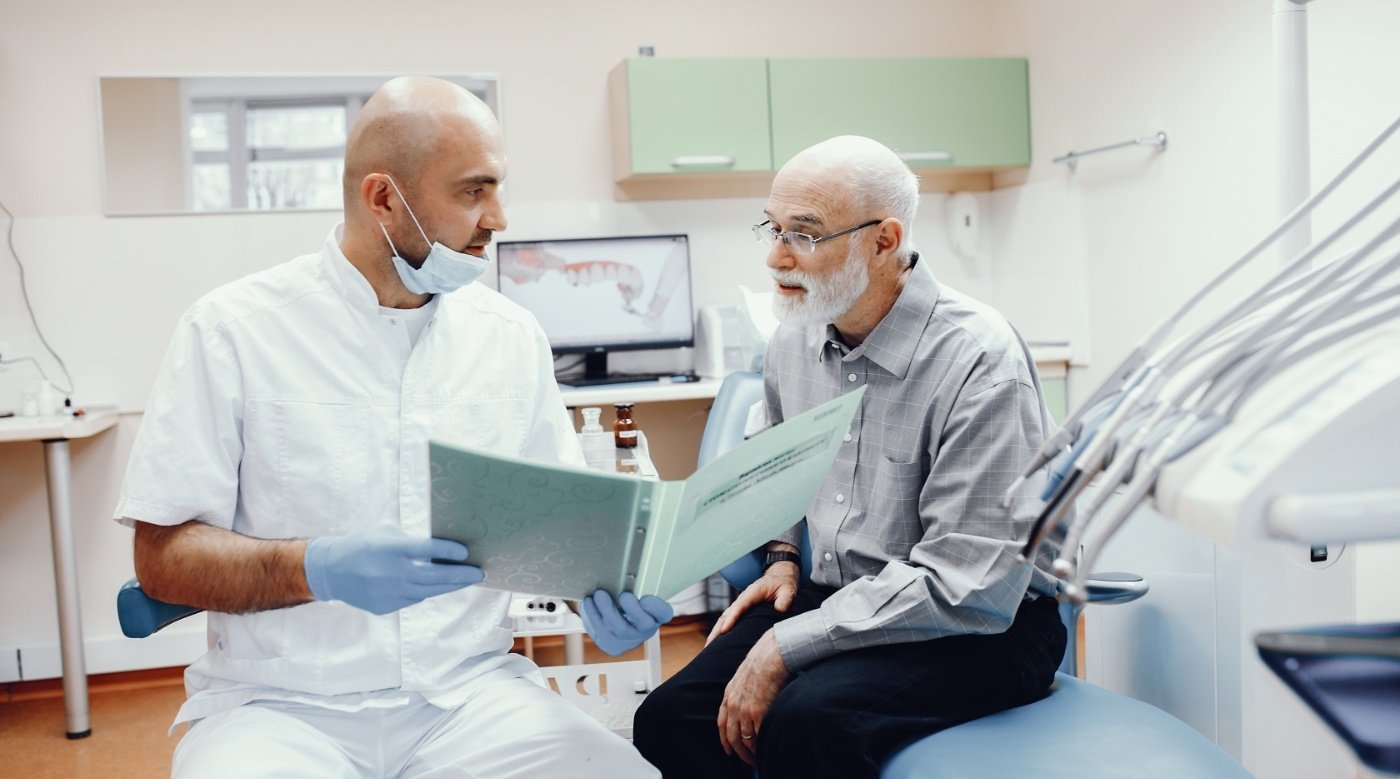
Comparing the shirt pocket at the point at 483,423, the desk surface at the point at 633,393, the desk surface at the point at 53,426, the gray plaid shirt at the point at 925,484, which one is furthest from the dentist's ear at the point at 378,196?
the desk surface at the point at 53,426

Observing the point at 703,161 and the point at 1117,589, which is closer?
the point at 1117,589

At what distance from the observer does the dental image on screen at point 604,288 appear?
3672 mm

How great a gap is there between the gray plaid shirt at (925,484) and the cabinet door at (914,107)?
195 cm

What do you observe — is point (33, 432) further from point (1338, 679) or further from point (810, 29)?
point (1338, 679)

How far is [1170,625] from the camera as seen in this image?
194 cm

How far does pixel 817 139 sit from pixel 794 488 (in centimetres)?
251

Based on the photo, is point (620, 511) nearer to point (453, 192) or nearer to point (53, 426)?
point (453, 192)

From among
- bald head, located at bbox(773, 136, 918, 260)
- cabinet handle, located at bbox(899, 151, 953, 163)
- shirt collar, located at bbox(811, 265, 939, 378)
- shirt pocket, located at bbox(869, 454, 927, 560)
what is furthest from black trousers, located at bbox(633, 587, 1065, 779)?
cabinet handle, located at bbox(899, 151, 953, 163)

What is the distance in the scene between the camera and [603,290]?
373 cm

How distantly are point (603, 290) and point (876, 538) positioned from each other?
215cm

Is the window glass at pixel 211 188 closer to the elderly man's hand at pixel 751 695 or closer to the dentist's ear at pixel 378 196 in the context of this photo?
the dentist's ear at pixel 378 196

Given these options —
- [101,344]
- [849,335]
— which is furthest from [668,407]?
[849,335]

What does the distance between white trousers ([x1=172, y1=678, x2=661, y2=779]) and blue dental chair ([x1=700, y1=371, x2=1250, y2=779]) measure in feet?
1.23

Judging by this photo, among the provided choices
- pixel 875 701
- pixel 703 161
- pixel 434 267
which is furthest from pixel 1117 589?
pixel 703 161
